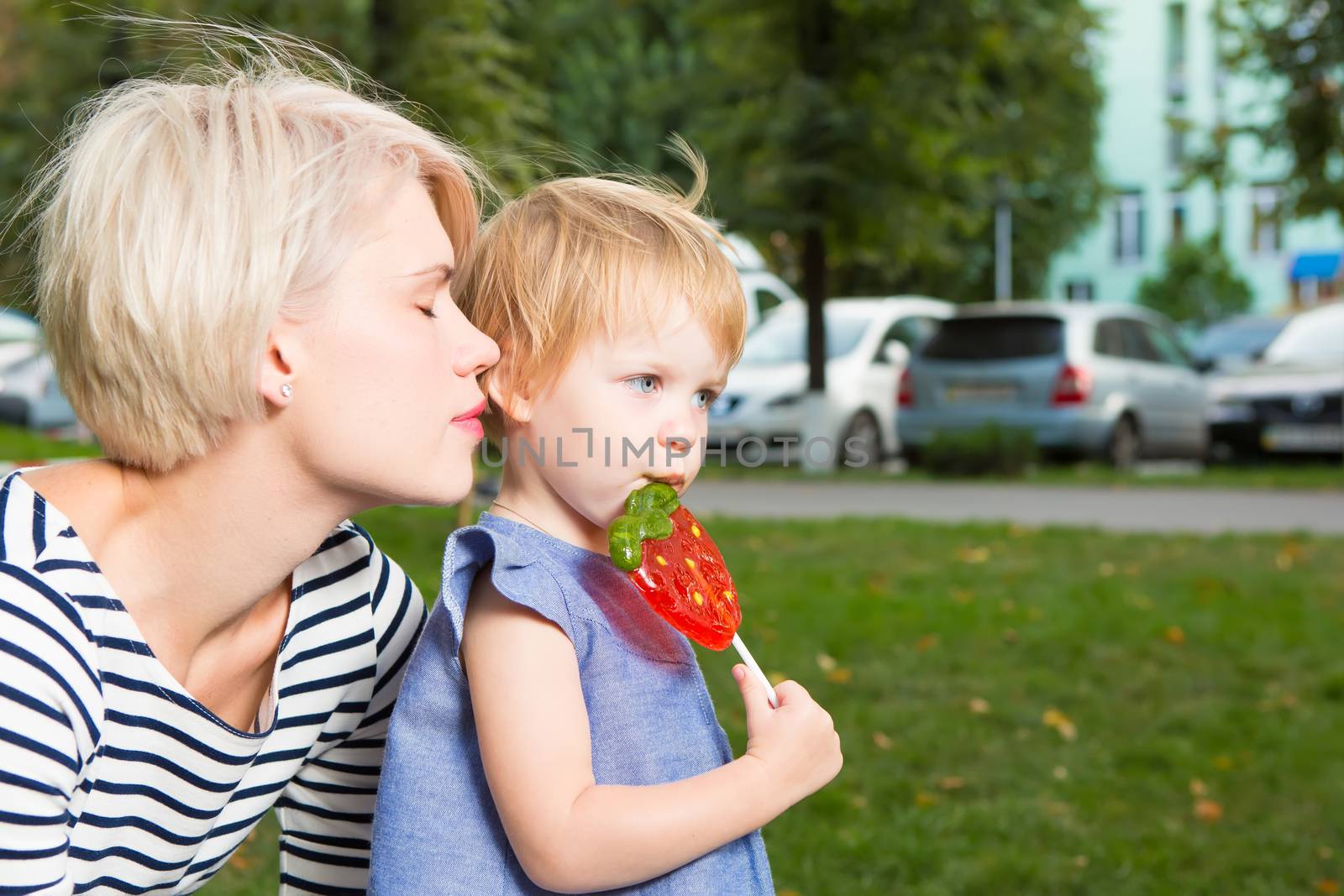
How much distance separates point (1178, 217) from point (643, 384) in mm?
46960

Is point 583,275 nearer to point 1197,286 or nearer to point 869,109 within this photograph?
point 869,109

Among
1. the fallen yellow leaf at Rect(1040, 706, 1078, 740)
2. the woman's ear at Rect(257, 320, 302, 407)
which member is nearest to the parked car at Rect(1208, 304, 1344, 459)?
the fallen yellow leaf at Rect(1040, 706, 1078, 740)

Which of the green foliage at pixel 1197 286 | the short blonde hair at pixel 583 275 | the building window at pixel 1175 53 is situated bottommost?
the short blonde hair at pixel 583 275

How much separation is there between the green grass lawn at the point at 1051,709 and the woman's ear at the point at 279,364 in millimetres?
2375

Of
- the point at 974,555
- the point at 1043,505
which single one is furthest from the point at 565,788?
the point at 1043,505

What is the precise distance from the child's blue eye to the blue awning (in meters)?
42.8

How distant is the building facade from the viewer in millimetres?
41656

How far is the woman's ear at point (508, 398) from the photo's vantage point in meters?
1.59

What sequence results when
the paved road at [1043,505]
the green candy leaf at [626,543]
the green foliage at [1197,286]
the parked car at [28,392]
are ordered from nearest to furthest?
1. the green candy leaf at [626,543]
2. the paved road at [1043,505]
3. the parked car at [28,392]
4. the green foliage at [1197,286]

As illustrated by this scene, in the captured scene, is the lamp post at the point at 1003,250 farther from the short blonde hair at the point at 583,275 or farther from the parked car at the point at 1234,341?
the short blonde hair at the point at 583,275

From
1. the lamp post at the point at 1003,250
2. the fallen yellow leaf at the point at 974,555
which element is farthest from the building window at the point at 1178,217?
the fallen yellow leaf at the point at 974,555

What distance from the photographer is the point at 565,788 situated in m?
1.43

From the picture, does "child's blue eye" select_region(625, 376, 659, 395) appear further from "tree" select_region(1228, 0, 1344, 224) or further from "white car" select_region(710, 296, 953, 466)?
"tree" select_region(1228, 0, 1344, 224)

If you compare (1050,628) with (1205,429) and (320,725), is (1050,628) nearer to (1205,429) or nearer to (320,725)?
(320,725)
